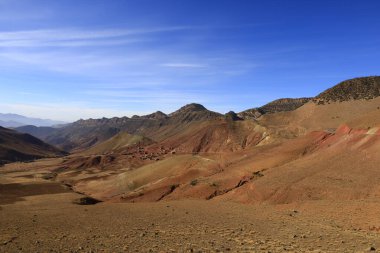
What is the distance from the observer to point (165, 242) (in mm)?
21984

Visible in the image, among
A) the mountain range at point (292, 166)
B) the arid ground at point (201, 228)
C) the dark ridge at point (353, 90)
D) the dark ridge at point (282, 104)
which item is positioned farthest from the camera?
the dark ridge at point (282, 104)

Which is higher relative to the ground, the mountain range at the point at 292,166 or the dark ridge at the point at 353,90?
the dark ridge at the point at 353,90

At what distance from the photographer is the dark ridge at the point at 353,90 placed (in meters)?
84.4

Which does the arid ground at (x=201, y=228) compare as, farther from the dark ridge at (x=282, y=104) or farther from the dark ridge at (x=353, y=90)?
the dark ridge at (x=282, y=104)

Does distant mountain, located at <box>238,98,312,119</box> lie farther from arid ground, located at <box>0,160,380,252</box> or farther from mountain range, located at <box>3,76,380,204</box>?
arid ground, located at <box>0,160,380,252</box>

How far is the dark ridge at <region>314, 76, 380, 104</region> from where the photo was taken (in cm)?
8444

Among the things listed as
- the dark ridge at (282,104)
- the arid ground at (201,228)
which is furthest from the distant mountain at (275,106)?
the arid ground at (201,228)

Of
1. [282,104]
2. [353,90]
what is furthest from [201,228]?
[282,104]

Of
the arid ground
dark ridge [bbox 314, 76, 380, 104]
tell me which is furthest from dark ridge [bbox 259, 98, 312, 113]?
the arid ground

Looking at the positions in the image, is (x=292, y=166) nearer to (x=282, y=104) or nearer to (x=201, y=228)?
(x=201, y=228)

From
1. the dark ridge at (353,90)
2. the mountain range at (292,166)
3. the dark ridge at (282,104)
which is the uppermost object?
the dark ridge at (282,104)

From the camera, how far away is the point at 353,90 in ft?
289

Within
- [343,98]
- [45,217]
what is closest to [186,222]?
[45,217]

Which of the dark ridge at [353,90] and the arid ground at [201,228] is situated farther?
the dark ridge at [353,90]
